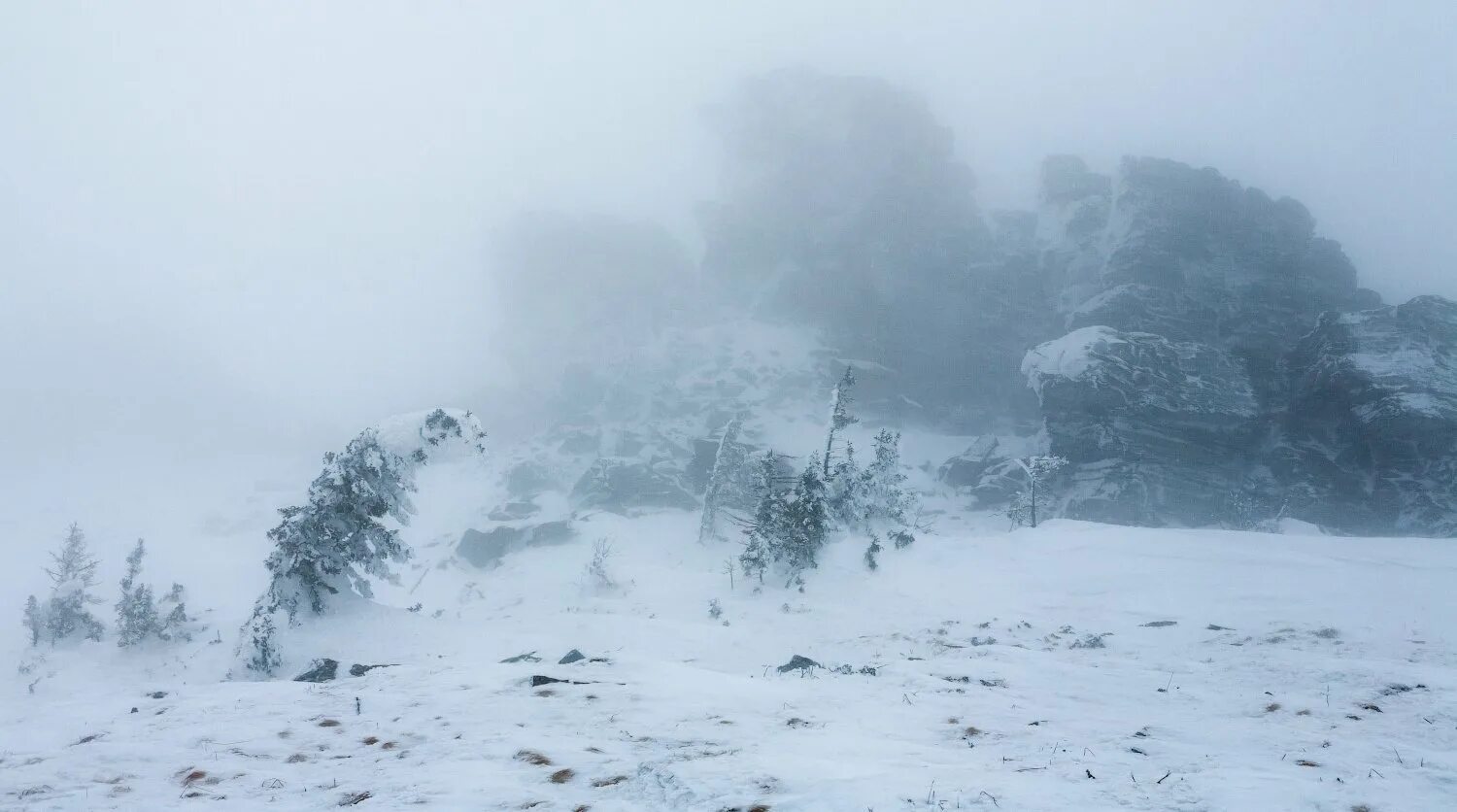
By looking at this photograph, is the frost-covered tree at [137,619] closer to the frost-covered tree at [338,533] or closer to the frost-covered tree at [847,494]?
the frost-covered tree at [338,533]

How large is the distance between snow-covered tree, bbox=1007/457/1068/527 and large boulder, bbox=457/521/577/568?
40.7m

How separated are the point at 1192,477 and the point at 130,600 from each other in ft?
303

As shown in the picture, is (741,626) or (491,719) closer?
(491,719)

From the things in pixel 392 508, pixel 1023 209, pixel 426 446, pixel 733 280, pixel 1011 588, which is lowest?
pixel 1011 588

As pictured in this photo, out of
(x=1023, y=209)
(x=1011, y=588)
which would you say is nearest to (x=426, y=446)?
(x=1011, y=588)

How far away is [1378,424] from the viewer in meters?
70.5

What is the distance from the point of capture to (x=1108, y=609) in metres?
14.1

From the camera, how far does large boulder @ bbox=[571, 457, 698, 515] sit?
241 feet

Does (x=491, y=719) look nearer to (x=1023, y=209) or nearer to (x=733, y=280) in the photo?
(x=733, y=280)

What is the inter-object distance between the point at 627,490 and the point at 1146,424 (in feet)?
201

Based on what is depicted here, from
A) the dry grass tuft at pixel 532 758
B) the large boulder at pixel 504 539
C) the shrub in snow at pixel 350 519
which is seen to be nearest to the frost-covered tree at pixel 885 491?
the shrub in snow at pixel 350 519

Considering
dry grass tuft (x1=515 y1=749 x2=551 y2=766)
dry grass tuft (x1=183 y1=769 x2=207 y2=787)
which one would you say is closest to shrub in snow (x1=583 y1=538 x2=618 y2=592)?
dry grass tuft (x1=515 y1=749 x2=551 y2=766)

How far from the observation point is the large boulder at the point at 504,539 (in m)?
64.9

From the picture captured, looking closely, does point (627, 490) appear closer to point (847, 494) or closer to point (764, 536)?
point (847, 494)
